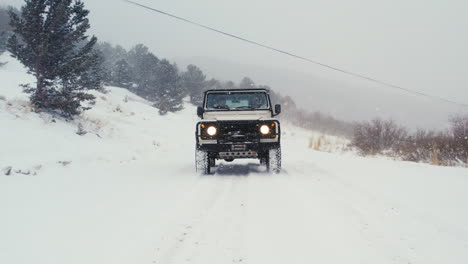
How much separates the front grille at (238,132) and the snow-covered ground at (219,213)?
0.77 m

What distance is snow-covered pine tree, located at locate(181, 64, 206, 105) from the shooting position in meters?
52.8

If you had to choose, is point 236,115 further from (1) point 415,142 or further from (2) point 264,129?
(1) point 415,142

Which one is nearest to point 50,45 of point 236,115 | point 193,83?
point 236,115

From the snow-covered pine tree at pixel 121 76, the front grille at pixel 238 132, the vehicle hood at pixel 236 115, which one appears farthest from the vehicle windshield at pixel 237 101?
the snow-covered pine tree at pixel 121 76

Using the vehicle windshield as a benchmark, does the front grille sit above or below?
below

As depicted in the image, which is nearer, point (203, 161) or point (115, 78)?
point (203, 161)

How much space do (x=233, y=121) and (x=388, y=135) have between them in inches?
626

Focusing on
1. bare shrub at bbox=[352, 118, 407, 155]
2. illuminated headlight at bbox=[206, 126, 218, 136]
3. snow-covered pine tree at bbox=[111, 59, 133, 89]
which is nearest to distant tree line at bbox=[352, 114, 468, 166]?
bare shrub at bbox=[352, 118, 407, 155]

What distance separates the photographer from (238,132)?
6.84 meters

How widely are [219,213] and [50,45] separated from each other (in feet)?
32.5

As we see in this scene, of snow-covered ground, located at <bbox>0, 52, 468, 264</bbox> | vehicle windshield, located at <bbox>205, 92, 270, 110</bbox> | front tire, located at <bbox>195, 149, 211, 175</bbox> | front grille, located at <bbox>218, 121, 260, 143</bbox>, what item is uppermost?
vehicle windshield, located at <bbox>205, 92, 270, 110</bbox>

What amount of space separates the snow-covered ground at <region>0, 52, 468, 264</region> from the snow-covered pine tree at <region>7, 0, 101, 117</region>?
13.0 feet

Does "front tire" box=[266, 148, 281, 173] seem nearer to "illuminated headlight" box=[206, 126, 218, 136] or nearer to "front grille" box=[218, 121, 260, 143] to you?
"front grille" box=[218, 121, 260, 143]

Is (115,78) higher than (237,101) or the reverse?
higher
